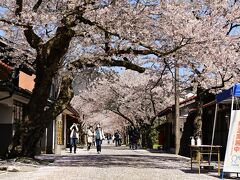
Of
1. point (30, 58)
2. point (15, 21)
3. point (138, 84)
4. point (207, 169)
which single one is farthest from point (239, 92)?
point (138, 84)

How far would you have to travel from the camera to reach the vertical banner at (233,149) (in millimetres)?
12320

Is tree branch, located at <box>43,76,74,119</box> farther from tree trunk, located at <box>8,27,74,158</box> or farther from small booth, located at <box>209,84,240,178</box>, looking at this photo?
small booth, located at <box>209,84,240,178</box>

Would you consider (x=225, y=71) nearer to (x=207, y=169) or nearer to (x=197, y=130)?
(x=197, y=130)

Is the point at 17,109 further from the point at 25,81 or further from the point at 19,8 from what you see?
the point at 19,8

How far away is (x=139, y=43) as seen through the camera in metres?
17.2

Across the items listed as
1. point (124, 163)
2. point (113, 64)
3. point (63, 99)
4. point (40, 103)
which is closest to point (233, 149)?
point (124, 163)

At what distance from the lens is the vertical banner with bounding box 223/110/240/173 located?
1232 centimetres

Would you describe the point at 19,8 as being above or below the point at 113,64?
above

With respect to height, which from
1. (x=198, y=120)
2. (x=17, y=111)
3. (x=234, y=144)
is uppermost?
(x=17, y=111)

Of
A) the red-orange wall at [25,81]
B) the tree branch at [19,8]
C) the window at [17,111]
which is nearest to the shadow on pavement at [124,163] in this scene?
the window at [17,111]

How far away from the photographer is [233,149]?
40.6 feet

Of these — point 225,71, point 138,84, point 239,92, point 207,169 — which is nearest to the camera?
point 239,92

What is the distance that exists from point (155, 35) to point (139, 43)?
1098mm

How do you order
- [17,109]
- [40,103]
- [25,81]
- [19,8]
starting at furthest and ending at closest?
[25,81]
[17,109]
[40,103]
[19,8]
